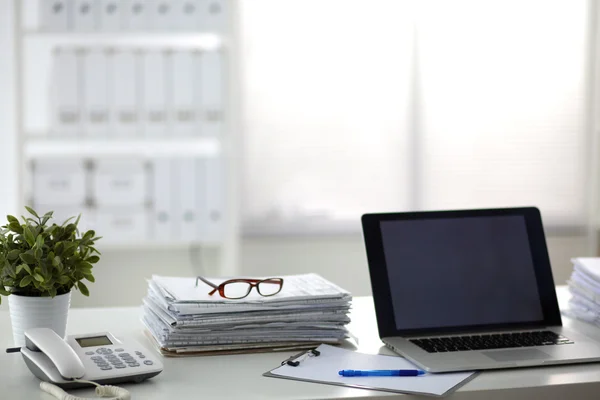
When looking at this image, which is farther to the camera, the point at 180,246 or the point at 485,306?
the point at 180,246

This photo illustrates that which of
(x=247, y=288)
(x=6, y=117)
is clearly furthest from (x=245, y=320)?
(x=6, y=117)

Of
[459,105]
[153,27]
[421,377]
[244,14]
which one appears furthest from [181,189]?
[421,377]

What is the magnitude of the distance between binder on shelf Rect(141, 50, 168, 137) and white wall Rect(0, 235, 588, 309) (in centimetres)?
70

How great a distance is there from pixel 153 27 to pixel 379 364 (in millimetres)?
2221

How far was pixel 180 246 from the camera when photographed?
3.63 m

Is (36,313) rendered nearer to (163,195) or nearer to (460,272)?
(460,272)

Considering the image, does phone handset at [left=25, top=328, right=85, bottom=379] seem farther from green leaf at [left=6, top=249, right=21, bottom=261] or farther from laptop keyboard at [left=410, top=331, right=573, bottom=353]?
laptop keyboard at [left=410, top=331, right=573, bottom=353]

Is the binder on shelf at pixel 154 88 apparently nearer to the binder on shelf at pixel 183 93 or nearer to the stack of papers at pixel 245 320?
the binder on shelf at pixel 183 93

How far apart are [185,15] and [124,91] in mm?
384

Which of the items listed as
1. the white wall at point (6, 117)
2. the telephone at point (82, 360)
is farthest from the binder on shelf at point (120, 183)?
the telephone at point (82, 360)

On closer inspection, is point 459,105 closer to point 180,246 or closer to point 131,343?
point 180,246

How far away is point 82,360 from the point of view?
130 centimetres

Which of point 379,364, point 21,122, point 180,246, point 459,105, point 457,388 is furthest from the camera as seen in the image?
point 459,105

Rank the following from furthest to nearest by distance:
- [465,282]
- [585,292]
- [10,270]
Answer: [585,292], [465,282], [10,270]
